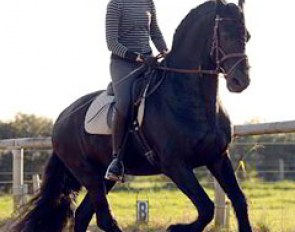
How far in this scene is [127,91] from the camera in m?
9.01

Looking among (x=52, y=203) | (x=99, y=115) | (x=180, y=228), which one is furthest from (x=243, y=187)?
(x=180, y=228)

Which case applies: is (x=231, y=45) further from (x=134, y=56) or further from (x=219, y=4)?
(x=134, y=56)

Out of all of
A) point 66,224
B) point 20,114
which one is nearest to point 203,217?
point 66,224

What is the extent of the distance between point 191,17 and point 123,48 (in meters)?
0.86

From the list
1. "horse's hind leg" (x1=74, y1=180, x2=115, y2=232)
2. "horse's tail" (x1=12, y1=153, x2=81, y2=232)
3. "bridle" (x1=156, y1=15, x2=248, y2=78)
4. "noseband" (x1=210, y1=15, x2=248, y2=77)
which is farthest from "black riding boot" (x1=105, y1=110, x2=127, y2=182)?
"horse's tail" (x1=12, y1=153, x2=81, y2=232)

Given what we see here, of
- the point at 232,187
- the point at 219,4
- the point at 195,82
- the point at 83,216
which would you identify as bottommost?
the point at 83,216

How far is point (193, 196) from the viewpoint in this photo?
8.20 metres

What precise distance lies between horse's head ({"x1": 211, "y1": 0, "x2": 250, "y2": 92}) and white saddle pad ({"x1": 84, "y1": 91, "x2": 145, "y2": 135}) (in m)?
1.68

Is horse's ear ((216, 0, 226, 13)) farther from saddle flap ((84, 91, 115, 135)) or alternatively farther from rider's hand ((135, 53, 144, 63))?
saddle flap ((84, 91, 115, 135))

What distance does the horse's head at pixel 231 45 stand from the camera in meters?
7.92

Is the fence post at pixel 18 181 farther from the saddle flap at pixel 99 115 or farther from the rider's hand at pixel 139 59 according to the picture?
the rider's hand at pixel 139 59

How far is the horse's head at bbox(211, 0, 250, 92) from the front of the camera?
792 cm

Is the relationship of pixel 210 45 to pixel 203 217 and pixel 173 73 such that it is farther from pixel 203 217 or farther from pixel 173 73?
pixel 203 217

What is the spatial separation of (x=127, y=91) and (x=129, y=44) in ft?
2.25
